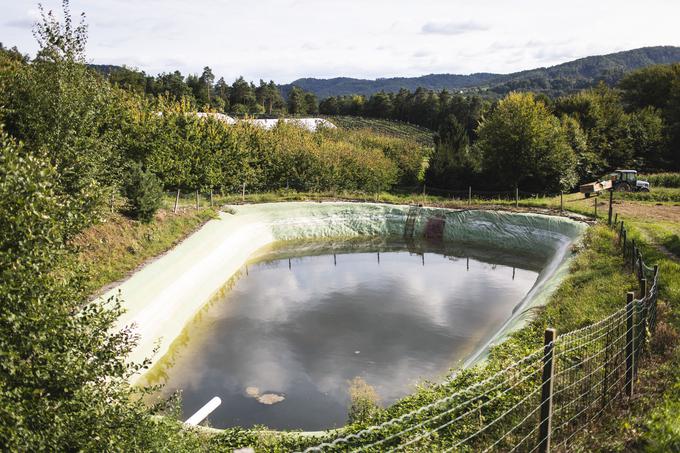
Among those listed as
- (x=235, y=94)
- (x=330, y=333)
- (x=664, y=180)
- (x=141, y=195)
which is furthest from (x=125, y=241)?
(x=235, y=94)

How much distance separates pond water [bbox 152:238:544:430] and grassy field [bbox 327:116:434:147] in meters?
55.0

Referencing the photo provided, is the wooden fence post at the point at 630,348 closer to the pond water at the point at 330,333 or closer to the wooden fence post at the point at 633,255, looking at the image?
the pond water at the point at 330,333

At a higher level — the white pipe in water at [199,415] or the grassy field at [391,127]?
the grassy field at [391,127]

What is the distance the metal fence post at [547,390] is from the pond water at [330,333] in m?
7.75

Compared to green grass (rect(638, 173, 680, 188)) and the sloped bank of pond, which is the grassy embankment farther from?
green grass (rect(638, 173, 680, 188))

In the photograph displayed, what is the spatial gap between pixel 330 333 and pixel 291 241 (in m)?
16.9

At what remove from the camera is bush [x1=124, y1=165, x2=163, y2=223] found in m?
28.1

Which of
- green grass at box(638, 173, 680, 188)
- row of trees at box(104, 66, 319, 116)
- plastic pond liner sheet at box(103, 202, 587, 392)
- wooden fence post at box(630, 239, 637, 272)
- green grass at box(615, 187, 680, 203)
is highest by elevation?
row of trees at box(104, 66, 319, 116)

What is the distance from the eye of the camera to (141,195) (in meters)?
28.2

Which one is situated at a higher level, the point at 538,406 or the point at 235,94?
the point at 235,94

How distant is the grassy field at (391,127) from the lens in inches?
3377

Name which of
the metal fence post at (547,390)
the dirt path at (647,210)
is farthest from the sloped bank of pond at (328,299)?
the metal fence post at (547,390)

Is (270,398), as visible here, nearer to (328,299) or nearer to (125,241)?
(328,299)

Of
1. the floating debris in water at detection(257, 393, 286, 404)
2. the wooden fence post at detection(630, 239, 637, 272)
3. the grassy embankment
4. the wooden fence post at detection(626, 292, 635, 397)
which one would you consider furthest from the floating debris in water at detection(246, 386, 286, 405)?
the wooden fence post at detection(630, 239, 637, 272)
